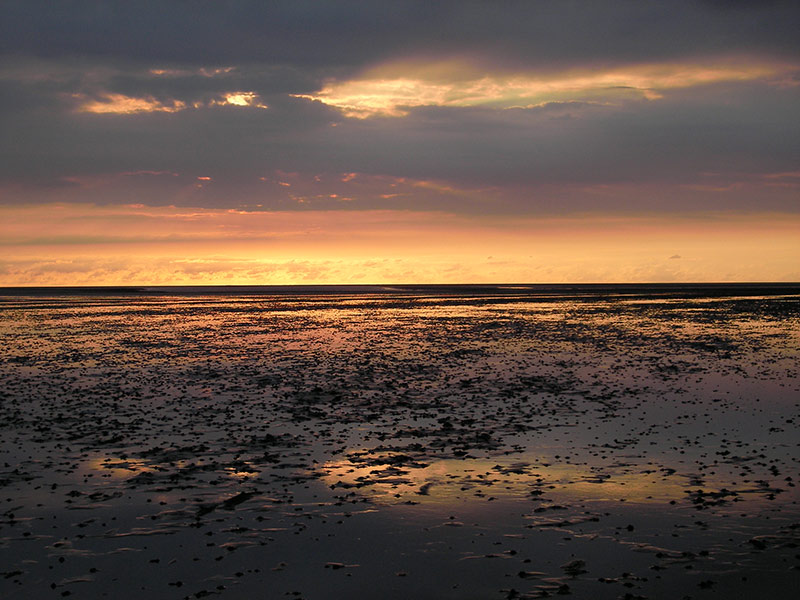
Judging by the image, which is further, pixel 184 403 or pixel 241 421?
pixel 184 403

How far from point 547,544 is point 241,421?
13.2 metres

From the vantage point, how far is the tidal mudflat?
10242mm

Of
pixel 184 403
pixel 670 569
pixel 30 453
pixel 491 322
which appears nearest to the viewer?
pixel 670 569

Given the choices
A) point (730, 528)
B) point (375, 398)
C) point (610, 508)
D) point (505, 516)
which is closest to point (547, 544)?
point (505, 516)

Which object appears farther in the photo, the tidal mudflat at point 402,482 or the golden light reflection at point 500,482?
the golden light reflection at point 500,482

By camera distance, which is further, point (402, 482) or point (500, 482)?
point (402, 482)

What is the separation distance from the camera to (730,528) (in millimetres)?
11789

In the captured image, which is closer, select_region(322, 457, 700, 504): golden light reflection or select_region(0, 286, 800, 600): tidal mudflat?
select_region(0, 286, 800, 600): tidal mudflat

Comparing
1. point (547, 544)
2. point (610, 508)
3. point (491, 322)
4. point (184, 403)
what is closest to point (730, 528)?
point (610, 508)

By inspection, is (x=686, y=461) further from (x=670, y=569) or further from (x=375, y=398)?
(x=375, y=398)

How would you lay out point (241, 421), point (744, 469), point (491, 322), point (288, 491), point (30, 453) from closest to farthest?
point (288, 491) < point (744, 469) < point (30, 453) < point (241, 421) < point (491, 322)

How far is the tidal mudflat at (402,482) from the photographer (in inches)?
403

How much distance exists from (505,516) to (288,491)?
477 cm

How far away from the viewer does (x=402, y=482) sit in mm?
14984
